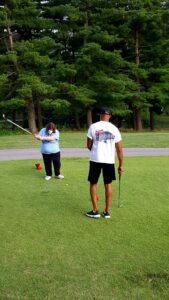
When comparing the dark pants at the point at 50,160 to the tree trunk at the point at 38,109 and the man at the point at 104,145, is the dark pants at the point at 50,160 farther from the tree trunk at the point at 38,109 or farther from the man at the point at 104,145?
the tree trunk at the point at 38,109

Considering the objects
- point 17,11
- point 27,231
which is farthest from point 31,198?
point 17,11

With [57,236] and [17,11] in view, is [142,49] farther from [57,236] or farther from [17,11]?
[57,236]

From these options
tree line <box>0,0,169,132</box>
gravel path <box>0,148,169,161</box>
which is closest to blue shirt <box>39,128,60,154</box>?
gravel path <box>0,148,169,161</box>

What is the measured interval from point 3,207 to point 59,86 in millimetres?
26238

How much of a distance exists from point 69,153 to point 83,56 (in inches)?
736

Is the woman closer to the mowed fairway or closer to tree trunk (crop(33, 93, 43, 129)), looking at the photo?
the mowed fairway

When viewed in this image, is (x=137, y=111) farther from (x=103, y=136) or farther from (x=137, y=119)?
(x=103, y=136)

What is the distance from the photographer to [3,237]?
625 cm

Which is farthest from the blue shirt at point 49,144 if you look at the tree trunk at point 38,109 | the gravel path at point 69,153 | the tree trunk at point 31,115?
the tree trunk at point 38,109

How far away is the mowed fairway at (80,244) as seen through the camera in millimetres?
4570

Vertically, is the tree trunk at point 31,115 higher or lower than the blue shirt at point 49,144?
lower

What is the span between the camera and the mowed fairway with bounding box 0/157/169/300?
4570 mm

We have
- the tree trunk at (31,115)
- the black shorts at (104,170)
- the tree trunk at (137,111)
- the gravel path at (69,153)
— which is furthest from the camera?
the tree trunk at (137,111)

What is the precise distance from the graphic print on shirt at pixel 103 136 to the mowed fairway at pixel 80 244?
1.34 metres
